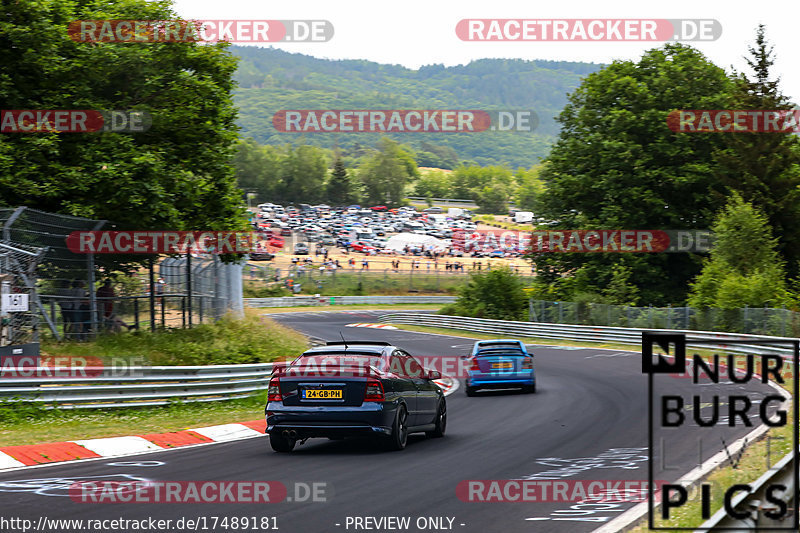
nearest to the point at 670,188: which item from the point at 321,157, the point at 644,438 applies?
the point at 644,438

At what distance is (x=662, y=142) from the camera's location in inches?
1779

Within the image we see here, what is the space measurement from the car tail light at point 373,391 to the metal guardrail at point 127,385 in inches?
268

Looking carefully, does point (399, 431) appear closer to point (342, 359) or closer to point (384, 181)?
point (342, 359)

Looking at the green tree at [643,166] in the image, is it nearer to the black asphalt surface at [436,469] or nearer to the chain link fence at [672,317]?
the chain link fence at [672,317]

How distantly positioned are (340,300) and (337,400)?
64814 mm

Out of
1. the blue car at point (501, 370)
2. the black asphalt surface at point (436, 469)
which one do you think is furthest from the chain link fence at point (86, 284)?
the blue car at point (501, 370)

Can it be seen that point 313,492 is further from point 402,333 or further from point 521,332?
point 402,333

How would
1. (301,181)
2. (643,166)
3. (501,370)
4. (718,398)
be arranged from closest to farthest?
1. (718,398)
2. (501,370)
3. (643,166)
4. (301,181)

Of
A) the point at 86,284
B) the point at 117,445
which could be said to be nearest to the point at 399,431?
the point at 117,445

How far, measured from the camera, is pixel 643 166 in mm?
45062

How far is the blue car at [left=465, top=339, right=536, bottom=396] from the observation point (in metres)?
21.3

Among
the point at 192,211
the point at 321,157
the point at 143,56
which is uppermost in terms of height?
the point at 321,157

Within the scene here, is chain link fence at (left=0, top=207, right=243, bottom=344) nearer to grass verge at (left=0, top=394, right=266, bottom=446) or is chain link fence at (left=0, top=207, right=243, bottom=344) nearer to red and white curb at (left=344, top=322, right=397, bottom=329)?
grass verge at (left=0, top=394, right=266, bottom=446)

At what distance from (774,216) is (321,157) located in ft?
516
